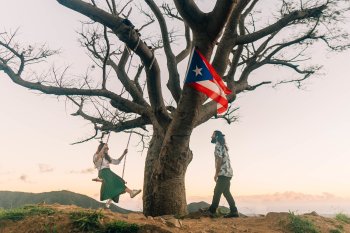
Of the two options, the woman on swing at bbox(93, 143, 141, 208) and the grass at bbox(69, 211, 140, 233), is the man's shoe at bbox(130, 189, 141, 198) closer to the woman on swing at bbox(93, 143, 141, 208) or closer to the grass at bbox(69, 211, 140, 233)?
the woman on swing at bbox(93, 143, 141, 208)

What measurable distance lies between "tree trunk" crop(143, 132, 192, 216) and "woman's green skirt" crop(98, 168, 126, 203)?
733 mm

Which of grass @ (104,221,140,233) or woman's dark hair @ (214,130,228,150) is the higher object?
woman's dark hair @ (214,130,228,150)

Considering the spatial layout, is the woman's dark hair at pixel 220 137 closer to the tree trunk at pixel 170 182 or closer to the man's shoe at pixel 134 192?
the tree trunk at pixel 170 182

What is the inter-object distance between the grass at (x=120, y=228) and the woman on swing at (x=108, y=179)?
8.72 feet

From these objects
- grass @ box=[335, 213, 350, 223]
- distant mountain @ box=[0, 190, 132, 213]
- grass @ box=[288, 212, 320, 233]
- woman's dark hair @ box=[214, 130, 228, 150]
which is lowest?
grass @ box=[288, 212, 320, 233]

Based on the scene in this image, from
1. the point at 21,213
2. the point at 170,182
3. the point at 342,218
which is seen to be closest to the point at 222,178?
the point at 170,182

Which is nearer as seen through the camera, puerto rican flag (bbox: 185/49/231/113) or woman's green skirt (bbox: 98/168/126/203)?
puerto rican flag (bbox: 185/49/231/113)

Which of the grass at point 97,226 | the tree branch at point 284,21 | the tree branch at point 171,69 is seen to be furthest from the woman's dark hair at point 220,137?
the grass at point 97,226

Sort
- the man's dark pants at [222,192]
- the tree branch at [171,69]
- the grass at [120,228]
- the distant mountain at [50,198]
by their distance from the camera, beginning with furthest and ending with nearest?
the distant mountain at [50,198] < the tree branch at [171,69] < the man's dark pants at [222,192] < the grass at [120,228]

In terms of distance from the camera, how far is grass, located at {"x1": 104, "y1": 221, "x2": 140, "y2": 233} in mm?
4652

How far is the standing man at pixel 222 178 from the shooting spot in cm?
783

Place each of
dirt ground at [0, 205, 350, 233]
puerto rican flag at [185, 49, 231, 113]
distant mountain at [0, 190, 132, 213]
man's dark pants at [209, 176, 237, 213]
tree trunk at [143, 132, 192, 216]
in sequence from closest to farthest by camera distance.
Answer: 1. dirt ground at [0, 205, 350, 233]
2. puerto rican flag at [185, 49, 231, 113]
3. tree trunk at [143, 132, 192, 216]
4. man's dark pants at [209, 176, 237, 213]
5. distant mountain at [0, 190, 132, 213]

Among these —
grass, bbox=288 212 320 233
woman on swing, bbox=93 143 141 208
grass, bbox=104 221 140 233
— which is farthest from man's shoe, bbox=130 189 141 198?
grass, bbox=288 212 320 233

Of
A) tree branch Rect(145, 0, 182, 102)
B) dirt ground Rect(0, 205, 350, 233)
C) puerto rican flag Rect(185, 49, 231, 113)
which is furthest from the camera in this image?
tree branch Rect(145, 0, 182, 102)
